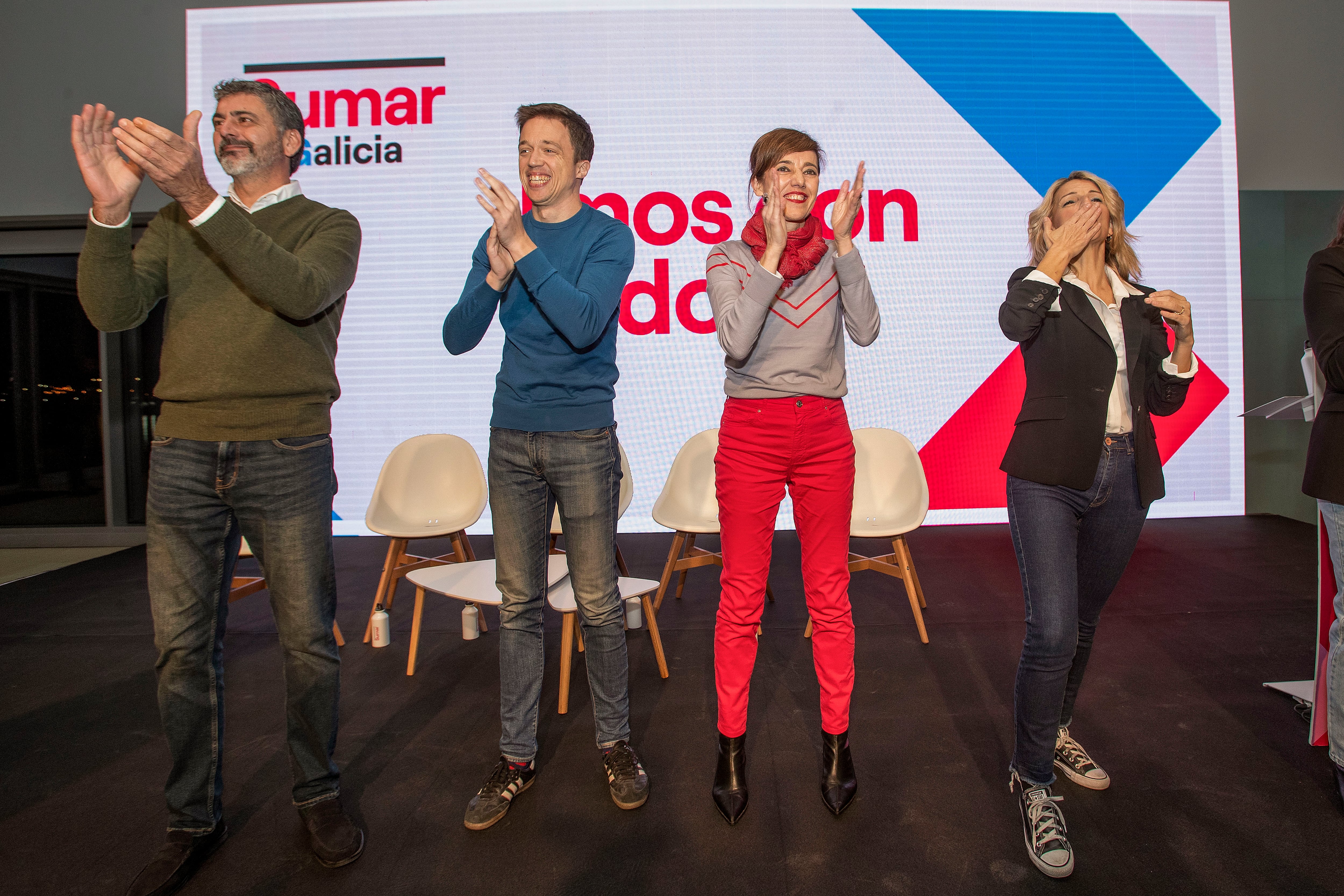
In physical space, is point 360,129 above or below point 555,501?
above

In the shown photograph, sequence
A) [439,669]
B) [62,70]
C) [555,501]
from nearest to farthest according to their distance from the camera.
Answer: [555,501] < [439,669] < [62,70]

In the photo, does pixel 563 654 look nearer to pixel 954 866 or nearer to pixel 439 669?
pixel 439 669

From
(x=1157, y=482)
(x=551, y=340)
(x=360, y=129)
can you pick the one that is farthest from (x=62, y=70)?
(x=1157, y=482)

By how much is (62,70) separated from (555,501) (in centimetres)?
566

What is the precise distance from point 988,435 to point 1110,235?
10.8 feet

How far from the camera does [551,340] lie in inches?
67.9

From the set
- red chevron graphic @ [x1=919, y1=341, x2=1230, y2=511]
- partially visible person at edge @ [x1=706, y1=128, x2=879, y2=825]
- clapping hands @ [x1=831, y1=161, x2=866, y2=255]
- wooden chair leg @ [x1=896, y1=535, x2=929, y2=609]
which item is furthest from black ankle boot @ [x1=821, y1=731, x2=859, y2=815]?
red chevron graphic @ [x1=919, y1=341, x2=1230, y2=511]

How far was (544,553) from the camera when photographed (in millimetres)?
1802

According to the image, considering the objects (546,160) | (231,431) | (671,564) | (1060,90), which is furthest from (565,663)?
(1060,90)

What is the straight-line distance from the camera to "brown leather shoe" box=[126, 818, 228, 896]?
146 cm

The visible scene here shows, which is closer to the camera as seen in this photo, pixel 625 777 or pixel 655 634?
pixel 625 777

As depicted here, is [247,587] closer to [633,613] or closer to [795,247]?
[633,613]

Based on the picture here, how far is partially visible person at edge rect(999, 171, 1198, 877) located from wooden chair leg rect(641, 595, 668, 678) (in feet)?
3.88

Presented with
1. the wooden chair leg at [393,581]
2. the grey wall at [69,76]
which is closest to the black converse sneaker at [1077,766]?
the wooden chair leg at [393,581]
